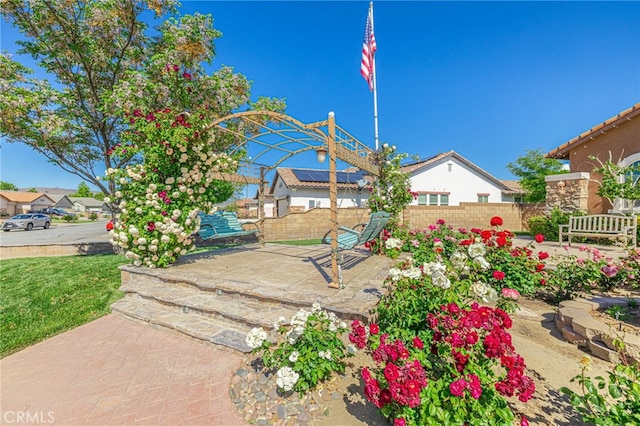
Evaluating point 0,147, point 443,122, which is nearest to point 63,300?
point 0,147

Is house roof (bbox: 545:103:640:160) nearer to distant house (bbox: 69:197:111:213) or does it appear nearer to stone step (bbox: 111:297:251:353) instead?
stone step (bbox: 111:297:251:353)

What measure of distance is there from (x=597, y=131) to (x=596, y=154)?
83cm

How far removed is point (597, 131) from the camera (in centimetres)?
933

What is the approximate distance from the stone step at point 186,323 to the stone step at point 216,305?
0.07 meters

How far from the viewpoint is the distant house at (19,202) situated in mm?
41406

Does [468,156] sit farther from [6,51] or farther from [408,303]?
[6,51]

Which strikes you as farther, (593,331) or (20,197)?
(20,197)

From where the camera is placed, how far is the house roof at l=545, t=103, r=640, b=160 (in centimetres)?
852

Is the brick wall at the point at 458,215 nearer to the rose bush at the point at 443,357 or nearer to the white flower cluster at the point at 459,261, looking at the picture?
the white flower cluster at the point at 459,261

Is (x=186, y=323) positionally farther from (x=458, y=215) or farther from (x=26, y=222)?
(x=26, y=222)

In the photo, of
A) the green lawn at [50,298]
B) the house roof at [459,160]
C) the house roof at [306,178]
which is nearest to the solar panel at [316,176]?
the house roof at [306,178]

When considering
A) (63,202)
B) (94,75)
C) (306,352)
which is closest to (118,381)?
(306,352)

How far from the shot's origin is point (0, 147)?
736cm

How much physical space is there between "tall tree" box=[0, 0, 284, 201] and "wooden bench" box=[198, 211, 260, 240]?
2.40 metres
